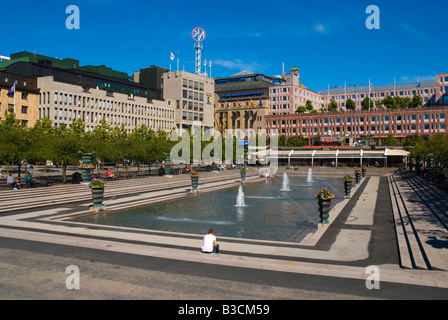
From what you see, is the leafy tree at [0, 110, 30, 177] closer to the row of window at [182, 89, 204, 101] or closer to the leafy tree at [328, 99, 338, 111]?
the row of window at [182, 89, 204, 101]

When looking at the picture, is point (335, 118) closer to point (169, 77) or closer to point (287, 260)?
point (169, 77)

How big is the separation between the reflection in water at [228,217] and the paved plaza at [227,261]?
1.35 m

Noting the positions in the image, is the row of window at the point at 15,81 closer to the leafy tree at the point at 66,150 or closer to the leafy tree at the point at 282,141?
the leafy tree at the point at 66,150

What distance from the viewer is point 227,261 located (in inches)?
482

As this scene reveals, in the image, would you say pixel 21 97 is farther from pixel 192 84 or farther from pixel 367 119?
pixel 367 119

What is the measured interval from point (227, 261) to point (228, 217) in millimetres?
9220

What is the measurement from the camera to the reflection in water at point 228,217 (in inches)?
694

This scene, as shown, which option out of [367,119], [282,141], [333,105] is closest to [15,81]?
[282,141]

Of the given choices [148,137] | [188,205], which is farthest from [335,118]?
[188,205]

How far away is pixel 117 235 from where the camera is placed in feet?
52.6

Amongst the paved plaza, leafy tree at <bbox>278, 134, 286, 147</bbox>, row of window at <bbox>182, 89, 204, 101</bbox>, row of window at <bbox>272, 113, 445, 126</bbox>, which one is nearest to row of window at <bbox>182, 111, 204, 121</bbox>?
row of window at <bbox>182, 89, 204, 101</bbox>

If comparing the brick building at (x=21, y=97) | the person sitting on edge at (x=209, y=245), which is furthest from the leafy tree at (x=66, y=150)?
the brick building at (x=21, y=97)
